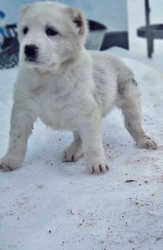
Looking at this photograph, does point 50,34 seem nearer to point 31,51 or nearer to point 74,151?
point 31,51

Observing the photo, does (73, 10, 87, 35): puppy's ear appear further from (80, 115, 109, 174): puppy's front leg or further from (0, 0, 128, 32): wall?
(0, 0, 128, 32): wall

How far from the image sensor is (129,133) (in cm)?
526

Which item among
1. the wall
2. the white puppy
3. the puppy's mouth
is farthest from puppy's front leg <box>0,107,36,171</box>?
the wall

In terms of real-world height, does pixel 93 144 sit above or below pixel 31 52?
below

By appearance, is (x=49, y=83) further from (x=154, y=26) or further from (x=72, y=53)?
(x=154, y=26)

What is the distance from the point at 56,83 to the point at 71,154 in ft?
2.90

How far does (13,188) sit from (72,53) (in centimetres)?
132

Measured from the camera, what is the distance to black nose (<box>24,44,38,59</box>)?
3.73m

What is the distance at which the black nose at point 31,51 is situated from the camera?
3732 mm

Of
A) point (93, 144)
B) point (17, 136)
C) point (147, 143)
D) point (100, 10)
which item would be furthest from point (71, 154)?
point (100, 10)

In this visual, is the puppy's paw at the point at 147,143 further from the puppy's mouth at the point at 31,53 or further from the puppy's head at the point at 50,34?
the puppy's mouth at the point at 31,53

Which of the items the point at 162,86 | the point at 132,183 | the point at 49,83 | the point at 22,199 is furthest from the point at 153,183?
the point at 162,86

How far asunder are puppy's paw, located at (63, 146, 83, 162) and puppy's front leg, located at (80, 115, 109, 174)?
43cm

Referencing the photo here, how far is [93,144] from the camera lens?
424 centimetres
